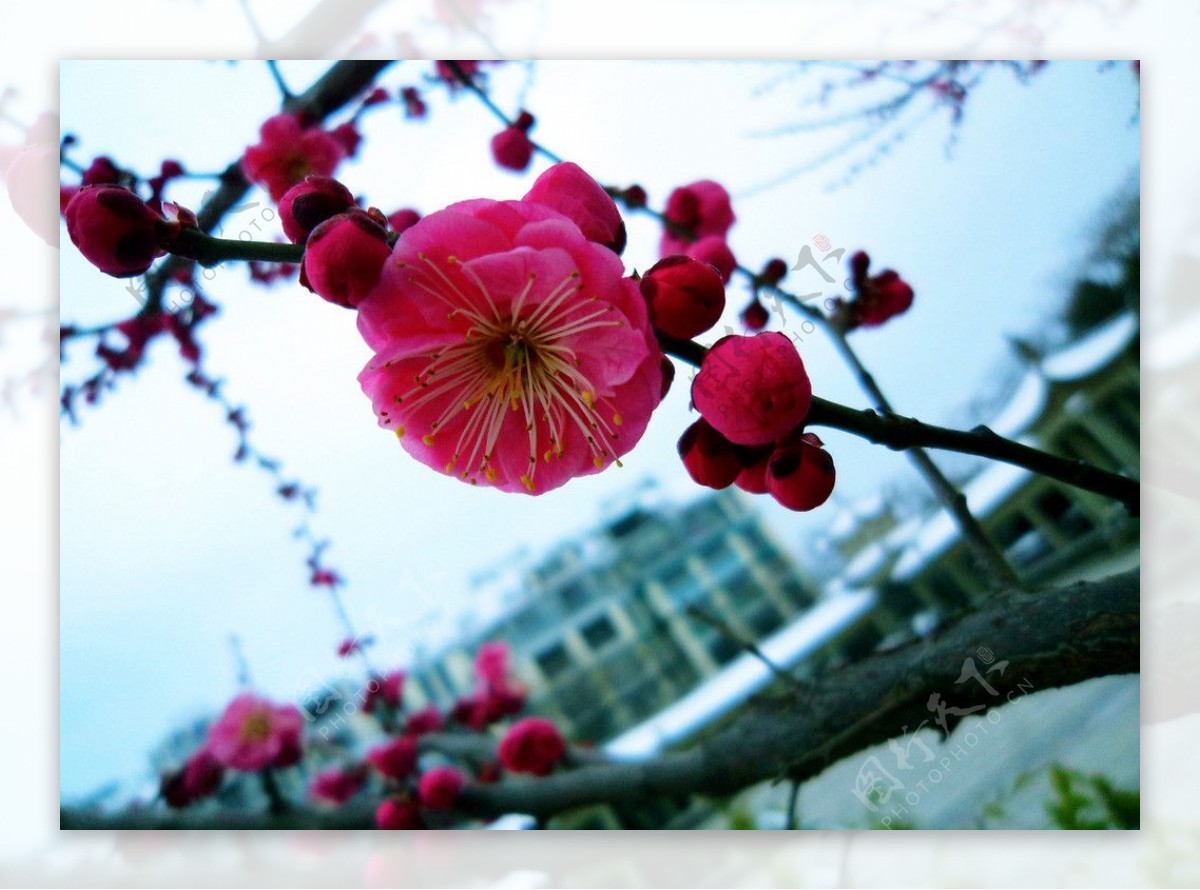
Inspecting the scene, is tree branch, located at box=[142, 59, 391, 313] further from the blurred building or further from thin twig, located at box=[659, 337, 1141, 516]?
thin twig, located at box=[659, 337, 1141, 516]

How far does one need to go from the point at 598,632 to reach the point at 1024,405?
687 millimetres

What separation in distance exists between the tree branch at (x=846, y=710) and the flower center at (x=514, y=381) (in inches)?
23.6

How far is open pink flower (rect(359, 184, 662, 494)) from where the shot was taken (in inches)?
21.5

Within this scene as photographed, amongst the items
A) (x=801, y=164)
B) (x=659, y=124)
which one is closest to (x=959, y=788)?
(x=801, y=164)

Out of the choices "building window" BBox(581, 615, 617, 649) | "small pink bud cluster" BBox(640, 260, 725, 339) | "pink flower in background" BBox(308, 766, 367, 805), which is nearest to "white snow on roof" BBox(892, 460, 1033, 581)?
"building window" BBox(581, 615, 617, 649)

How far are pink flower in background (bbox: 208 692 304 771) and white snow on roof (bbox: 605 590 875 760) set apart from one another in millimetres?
443

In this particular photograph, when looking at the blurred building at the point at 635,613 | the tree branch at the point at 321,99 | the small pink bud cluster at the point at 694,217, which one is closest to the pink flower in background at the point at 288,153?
the tree branch at the point at 321,99

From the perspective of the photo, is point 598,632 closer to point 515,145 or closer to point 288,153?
point 515,145

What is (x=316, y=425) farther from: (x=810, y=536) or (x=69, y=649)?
(x=810, y=536)

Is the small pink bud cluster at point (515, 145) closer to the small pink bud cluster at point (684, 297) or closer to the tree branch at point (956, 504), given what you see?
the tree branch at point (956, 504)

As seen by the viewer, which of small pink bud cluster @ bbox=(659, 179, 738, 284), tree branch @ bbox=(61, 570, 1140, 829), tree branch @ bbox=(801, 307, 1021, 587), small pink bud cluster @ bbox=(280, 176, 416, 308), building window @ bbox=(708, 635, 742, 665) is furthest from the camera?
building window @ bbox=(708, 635, 742, 665)

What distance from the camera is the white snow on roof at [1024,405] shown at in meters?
1.40

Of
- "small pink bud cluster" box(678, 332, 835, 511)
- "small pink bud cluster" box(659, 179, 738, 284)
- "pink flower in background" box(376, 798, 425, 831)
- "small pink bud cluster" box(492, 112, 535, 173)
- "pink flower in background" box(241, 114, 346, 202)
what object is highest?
"pink flower in background" box(241, 114, 346, 202)

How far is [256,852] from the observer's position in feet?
4.52
